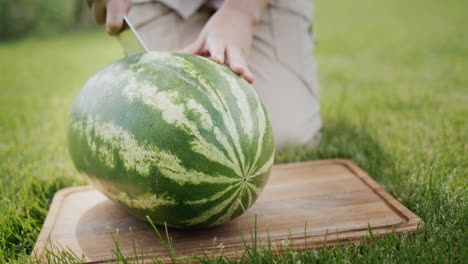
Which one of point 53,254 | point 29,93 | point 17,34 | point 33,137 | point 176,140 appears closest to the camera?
point 176,140

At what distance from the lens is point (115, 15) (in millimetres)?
2199

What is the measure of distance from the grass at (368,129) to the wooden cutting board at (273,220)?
89 mm

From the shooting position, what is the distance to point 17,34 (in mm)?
10094

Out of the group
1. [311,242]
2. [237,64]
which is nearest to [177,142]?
[237,64]

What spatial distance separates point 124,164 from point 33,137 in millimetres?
2063

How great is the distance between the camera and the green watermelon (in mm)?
1512

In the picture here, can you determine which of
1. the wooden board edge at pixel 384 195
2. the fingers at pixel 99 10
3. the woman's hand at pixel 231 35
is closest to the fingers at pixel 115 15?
the fingers at pixel 99 10

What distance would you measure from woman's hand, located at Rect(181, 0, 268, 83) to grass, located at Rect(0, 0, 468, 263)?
0.80 m

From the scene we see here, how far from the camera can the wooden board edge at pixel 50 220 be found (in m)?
1.71

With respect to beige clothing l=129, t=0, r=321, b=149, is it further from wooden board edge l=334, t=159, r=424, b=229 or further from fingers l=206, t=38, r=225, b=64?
fingers l=206, t=38, r=225, b=64

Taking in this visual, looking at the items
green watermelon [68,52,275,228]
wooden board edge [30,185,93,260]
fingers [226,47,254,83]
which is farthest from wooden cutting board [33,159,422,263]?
fingers [226,47,254,83]

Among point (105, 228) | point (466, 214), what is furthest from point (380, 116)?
point (105, 228)

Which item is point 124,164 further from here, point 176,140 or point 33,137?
point 33,137

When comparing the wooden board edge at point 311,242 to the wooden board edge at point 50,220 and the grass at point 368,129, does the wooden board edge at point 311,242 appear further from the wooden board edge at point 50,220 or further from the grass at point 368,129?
the wooden board edge at point 50,220
